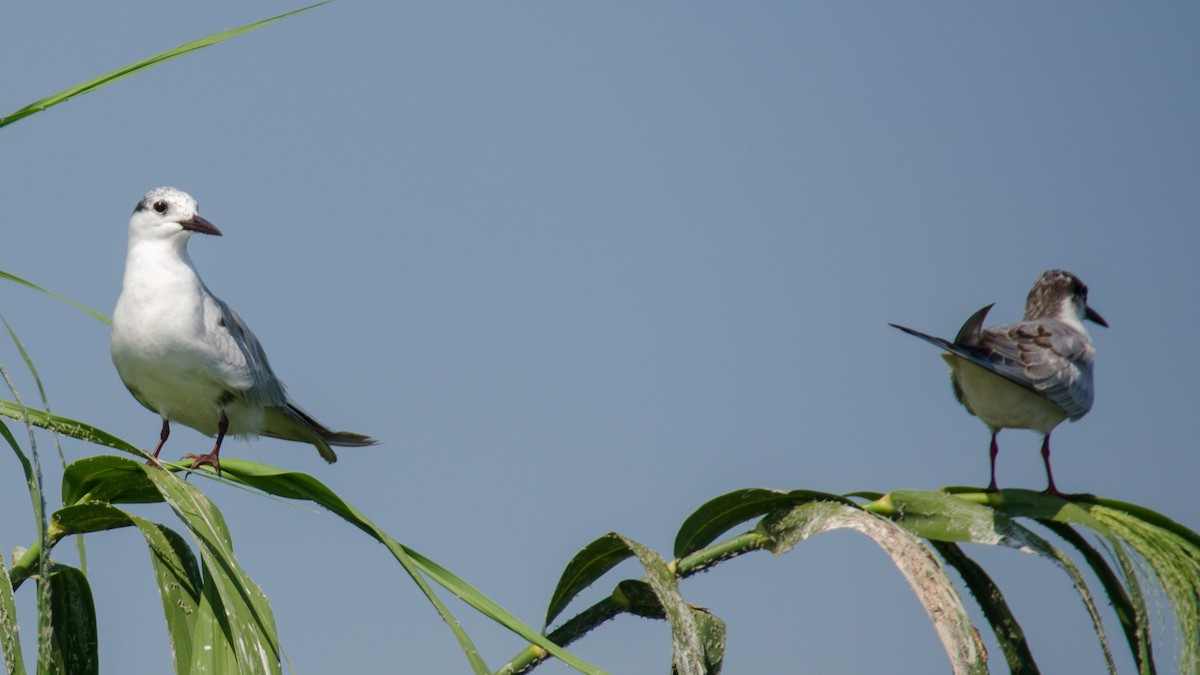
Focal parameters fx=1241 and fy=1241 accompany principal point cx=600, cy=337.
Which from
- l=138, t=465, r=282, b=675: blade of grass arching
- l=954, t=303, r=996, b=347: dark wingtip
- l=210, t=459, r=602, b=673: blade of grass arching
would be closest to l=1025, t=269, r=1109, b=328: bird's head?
l=954, t=303, r=996, b=347: dark wingtip

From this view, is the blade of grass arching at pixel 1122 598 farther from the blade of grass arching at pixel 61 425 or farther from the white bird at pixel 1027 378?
the blade of grass arching at pixel 61 425

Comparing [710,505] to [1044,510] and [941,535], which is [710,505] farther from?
[1044,510]

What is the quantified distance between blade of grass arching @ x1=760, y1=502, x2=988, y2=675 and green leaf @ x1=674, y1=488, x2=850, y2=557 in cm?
2

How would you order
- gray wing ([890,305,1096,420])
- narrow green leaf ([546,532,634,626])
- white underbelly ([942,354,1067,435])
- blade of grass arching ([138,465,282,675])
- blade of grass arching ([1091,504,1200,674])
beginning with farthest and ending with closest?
white underbelly ([942,354,1067,435])
gray wing ([890,305,1096,420])
narrow green leaf ([546,532,634,626])
blade of grass arching ([1091,504,1200,674])
blade of grass arching ([138,465,282,675])

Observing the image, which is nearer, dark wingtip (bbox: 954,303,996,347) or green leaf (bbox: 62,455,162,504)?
green leaf (bbox: 62,455,162,504)

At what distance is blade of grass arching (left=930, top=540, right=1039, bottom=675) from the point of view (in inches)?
85.8

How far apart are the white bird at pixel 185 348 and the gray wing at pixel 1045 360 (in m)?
2.38

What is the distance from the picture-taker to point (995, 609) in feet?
7.41

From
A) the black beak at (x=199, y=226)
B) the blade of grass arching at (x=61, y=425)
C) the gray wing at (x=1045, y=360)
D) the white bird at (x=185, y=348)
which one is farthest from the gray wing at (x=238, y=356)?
the gray wing at (x=1045, y=360)

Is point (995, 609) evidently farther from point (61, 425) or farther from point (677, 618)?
point (61, 425)

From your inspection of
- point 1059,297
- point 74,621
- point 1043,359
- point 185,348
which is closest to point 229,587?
point 74,621

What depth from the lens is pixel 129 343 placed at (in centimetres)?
431

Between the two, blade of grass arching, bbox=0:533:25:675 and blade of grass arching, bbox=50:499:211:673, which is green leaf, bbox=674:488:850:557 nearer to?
blade of grass arching, bbox=50:499:211:673

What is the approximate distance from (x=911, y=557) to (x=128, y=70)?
155 centimetres
